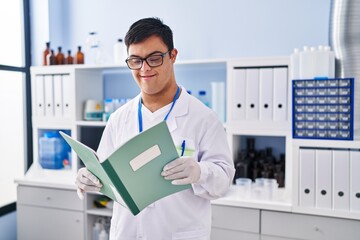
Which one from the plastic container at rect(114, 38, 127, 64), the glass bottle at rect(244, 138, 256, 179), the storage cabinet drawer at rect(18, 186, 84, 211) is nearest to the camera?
Result: the glass bottle at rect(244, 138, 256, 179)

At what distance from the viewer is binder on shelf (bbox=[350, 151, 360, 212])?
5.53 ft

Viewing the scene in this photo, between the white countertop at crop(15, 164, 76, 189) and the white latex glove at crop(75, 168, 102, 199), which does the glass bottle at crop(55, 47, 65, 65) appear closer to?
the white countertop at crop(15, 164, 76, 189)

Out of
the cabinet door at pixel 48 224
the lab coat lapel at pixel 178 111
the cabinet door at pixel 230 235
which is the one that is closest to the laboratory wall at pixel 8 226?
the cabinet door at pixel 48 224

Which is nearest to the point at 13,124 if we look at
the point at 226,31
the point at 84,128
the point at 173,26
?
the point at 84,128

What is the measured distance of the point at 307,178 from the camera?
177 cm

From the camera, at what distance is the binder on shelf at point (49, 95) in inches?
102

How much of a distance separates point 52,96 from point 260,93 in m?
1.55

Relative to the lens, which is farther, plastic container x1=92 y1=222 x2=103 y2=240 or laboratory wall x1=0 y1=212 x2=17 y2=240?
laboratory wall x1=0 y1=212 x2=17 y2=240

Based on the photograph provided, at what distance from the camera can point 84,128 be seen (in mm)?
2688

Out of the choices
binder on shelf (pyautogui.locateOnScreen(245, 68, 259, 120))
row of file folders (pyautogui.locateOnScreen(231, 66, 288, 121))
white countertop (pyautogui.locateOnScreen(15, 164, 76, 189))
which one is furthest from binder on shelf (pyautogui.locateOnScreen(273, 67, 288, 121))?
white countertop (pyautogui.locateOnScreen(15, 164, 76, 189))

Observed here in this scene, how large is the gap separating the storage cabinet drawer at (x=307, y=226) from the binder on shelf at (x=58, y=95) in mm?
1643

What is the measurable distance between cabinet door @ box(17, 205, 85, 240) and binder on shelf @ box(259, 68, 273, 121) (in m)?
1.41

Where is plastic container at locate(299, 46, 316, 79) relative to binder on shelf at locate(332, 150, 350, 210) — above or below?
above

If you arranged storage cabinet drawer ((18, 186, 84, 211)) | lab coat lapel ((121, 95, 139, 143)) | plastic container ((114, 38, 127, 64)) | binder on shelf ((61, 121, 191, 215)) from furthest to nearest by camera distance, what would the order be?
plastic container ((114, 38, 127, 64)) < storage cabinet drawer ((18, 186, 84, 211)) < lab coat lapel ((121, 95, 139, 143)) < binder on shelf ((61, 121, 191, 215))
